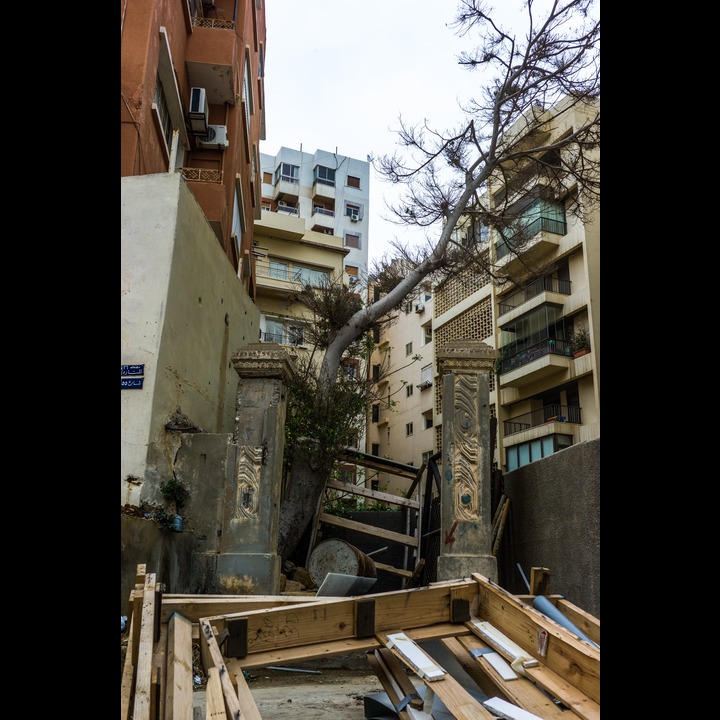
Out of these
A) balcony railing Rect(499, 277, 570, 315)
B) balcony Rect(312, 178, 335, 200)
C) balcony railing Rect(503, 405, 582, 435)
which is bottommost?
balcony railing Rect(503, 405, 582, 435)

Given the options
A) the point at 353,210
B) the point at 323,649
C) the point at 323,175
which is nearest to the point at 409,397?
the point at 353,210

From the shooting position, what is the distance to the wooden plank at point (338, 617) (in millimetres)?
3443

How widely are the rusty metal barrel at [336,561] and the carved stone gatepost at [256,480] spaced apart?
5.87 feet

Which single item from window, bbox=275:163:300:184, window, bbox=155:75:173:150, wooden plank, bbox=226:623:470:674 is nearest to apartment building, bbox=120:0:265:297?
window, bbox=155:75:173:150

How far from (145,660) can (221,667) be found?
0.98ft

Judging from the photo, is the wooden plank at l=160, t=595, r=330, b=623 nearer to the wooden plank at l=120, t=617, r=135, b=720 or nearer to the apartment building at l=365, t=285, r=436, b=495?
the wooden plank at l=120, t=617, r=135, b=720

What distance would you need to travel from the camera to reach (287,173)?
40.3m

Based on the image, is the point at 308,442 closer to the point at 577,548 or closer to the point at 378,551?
the point at 378,551

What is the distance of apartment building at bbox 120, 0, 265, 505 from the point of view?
8.43 meters

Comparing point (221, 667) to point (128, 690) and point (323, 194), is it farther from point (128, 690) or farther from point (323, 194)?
point (323, 194)

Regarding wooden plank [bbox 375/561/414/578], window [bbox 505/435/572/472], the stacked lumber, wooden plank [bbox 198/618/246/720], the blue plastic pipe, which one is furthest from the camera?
window [bbox 505/435/572/472]

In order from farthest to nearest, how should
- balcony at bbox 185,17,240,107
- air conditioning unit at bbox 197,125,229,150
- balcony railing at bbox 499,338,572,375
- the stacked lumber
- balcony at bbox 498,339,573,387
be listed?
balcony railing at bbox 499,338,572,375 → balcony at bbox 498,339,573,387 → air conditioning unit at bbox 197,125,229,150 → balcony at bbox 185,17,240,107 → the stacked lumber

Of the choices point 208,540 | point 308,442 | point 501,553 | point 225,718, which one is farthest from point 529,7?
point 225,718
